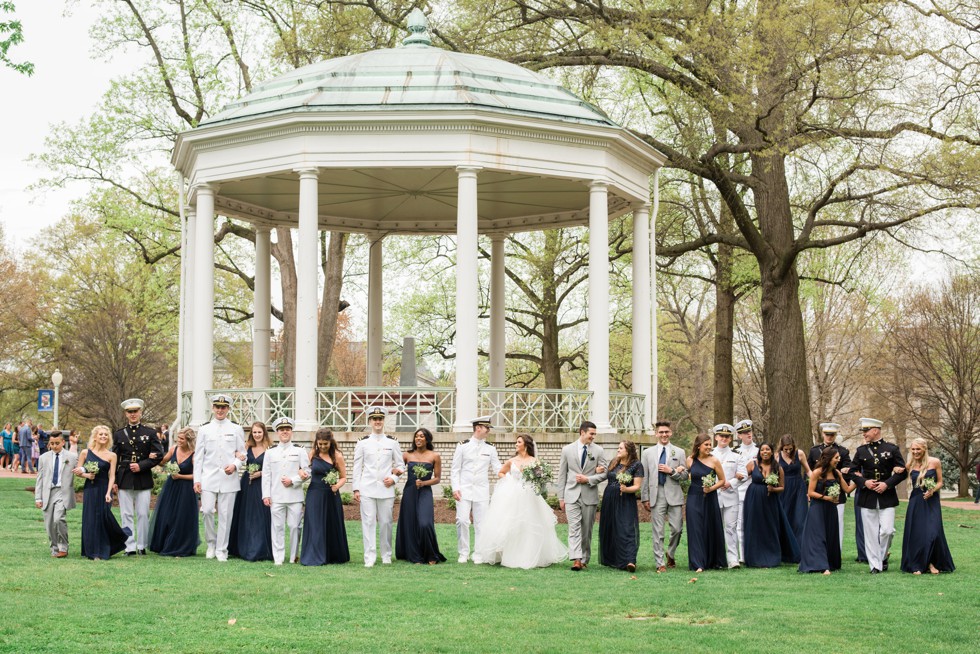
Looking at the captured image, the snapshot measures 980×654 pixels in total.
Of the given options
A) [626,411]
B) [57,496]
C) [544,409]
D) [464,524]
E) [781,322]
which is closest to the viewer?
[57,496]

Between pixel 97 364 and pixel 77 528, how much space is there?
1300 inches

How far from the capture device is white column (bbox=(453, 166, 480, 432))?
74.1 feet

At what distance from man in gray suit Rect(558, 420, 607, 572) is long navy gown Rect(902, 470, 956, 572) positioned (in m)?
3.91

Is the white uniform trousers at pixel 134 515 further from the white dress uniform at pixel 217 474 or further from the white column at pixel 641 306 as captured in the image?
the white column at pixel 641 306

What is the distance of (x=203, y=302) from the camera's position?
24.1 m

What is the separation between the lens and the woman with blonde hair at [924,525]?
1549cm

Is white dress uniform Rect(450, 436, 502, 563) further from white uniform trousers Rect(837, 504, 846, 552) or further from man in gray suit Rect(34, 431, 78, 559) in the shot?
man in gray suit Rect(34, 431, 78, 559)

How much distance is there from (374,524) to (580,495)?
2655mm

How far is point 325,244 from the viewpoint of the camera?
4169cm

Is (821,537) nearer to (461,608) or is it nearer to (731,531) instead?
(731,531)

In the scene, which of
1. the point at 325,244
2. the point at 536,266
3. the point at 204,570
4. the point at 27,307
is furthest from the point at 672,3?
the point at 27,307

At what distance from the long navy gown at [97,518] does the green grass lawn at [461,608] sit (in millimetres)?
304

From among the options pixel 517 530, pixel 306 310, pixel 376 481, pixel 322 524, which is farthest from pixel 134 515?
pixel 306 310

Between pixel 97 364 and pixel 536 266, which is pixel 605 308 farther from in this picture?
pixel 97 364
